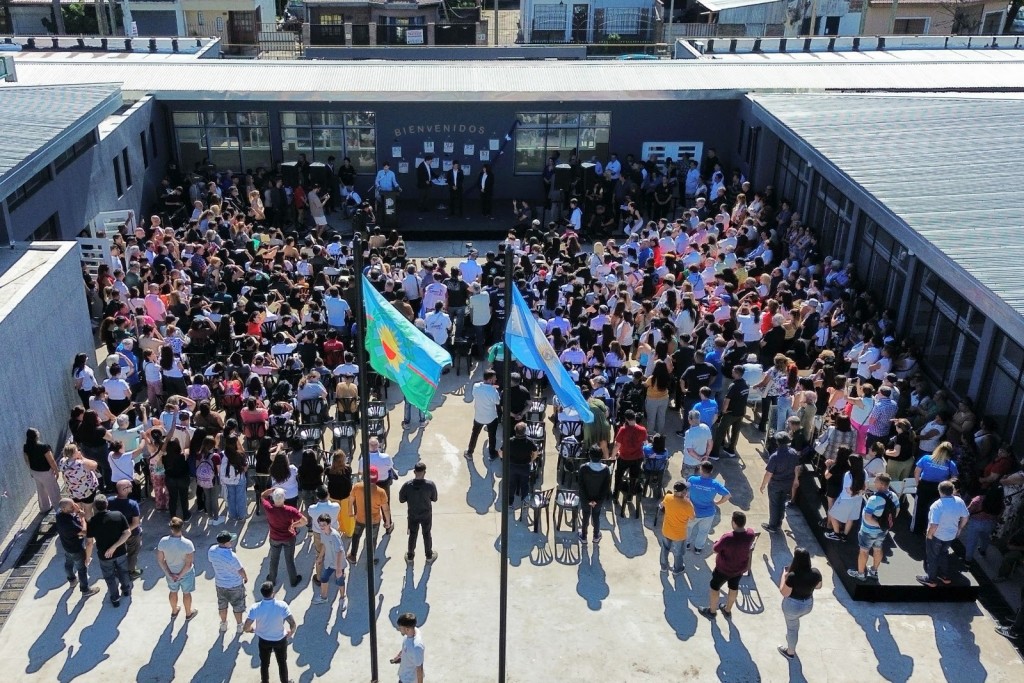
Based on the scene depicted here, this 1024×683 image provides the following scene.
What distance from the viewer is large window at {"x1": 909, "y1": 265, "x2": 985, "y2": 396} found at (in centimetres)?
1370

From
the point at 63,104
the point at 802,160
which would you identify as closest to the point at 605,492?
the point at 802,160

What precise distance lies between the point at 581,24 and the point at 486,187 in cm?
2846

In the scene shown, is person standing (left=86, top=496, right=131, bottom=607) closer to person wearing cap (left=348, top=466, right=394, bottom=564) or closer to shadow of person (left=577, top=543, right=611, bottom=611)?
person wearing cap (left=348, top=466, right=394, bottom=564)

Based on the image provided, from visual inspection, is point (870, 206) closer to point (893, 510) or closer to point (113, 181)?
point (893, 510)

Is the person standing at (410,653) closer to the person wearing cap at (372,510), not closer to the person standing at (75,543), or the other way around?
the person wearing cap at (372,510)

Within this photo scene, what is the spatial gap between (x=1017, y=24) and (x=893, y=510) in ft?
172

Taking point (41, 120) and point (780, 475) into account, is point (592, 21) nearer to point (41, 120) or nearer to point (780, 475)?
point (41, 120)

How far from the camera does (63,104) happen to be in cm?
1830

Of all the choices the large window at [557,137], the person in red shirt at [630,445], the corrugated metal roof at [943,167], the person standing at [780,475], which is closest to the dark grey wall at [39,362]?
the person in red shirt at [630,445]

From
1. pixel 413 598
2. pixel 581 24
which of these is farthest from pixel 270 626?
pixel 581 24

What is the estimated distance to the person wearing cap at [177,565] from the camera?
10.1 m

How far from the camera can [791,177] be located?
2134 centimetres

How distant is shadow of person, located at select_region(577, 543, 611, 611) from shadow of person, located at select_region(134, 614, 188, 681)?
4369 millimetres

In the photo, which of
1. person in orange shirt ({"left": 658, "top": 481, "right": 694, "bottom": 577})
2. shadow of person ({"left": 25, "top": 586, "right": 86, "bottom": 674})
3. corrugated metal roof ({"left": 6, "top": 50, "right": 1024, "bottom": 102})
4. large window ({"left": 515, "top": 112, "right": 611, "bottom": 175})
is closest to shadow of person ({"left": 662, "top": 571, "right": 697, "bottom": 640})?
person in orange shirt ({"left": 658, "top": 481, "right": 694, "bottom": 577})
